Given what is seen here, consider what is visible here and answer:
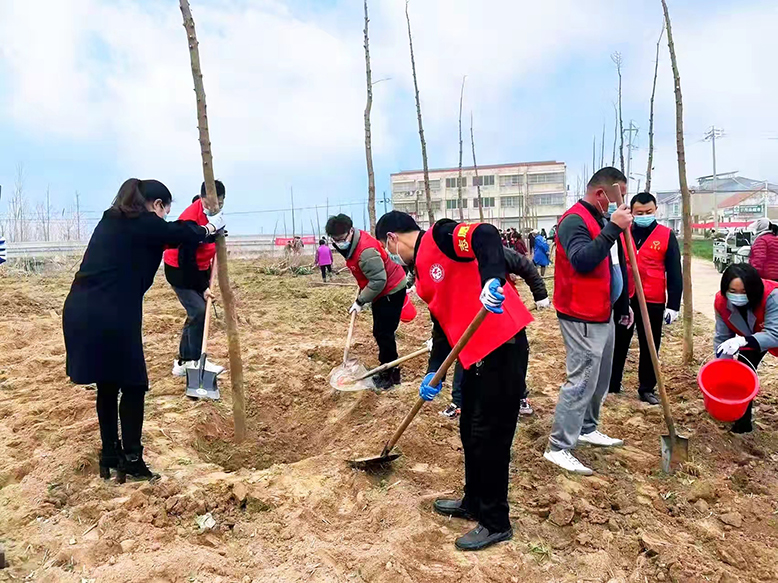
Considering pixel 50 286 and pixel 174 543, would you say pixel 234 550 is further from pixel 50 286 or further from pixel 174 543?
pixel 50 286

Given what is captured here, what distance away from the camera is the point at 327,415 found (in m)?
4.38

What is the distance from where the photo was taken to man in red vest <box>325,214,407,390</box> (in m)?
4.36

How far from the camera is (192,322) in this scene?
15.0 ft

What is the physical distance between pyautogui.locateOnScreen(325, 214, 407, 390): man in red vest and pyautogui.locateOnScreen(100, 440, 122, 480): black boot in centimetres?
207

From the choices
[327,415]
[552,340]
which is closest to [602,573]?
[327,415]

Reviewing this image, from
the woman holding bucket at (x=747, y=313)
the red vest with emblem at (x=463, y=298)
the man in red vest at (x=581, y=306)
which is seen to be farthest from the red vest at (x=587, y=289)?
the woman holding bucket at (x=747, y=313)

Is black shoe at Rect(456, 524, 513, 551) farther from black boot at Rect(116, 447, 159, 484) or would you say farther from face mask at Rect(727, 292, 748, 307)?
face mask at Rect(727, 292, 748, 307)

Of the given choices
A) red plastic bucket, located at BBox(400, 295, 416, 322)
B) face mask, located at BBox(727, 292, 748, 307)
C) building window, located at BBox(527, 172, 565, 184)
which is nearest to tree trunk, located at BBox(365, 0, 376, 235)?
red plastic bucket, located at BBox(400, 295, 416, 322)

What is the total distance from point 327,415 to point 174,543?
207 centimetres

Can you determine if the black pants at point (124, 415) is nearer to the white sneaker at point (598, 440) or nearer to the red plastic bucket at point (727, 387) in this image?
the white sneaker at point (598, 440)

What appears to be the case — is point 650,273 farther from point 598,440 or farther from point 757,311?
point 598,440

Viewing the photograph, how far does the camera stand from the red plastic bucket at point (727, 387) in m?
3.44

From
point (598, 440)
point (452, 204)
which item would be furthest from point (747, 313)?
point (452, 204)

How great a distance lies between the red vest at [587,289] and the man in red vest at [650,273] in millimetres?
1376
